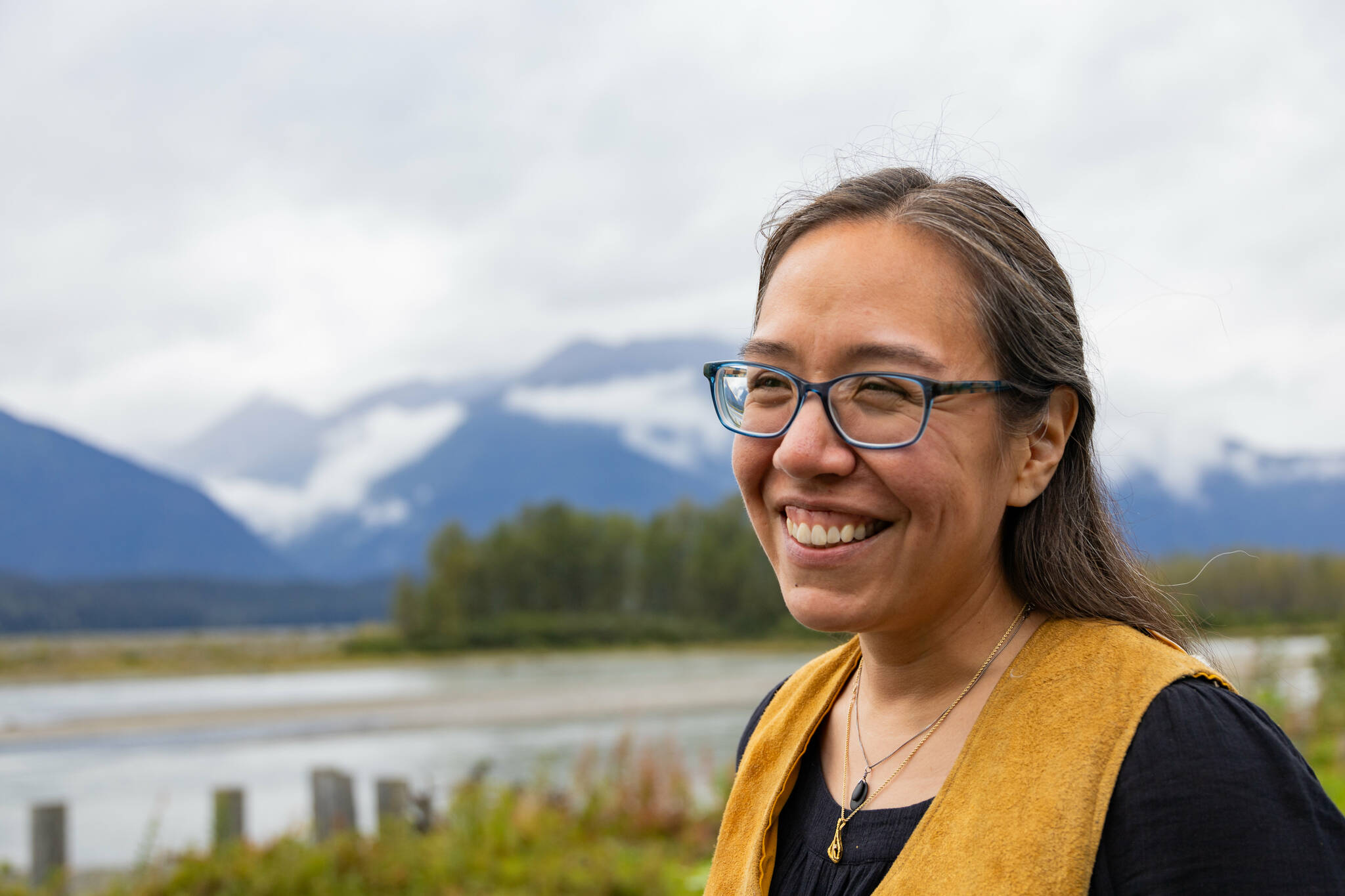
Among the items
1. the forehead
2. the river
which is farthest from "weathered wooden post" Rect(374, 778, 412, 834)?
the forehead

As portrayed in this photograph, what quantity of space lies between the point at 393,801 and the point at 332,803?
A: 415 mm

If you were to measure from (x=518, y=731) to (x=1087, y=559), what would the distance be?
1672cm

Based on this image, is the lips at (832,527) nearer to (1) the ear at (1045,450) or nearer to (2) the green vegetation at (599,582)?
(1) the ear at (1045,450)

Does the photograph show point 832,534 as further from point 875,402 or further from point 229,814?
point 229,814

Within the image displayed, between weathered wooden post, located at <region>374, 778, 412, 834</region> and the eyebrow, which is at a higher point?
the eyebrow

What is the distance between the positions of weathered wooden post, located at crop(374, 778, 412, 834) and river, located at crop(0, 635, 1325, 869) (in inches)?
11.8

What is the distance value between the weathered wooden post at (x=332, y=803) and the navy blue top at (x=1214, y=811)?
264 inches

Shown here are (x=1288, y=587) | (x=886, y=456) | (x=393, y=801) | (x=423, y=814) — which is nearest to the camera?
(x=886, y=456)

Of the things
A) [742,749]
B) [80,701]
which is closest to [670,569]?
[80,701]

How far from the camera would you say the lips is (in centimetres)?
152

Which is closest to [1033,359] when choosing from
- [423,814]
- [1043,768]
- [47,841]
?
[1043,768]

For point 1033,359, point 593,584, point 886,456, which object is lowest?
point 593,584

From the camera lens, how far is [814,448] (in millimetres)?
1511

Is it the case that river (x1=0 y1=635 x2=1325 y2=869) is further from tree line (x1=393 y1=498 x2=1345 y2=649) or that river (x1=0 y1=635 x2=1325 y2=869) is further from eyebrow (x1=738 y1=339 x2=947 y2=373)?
tree line (x1=393 y1=498 x2=1345 y2=649)
